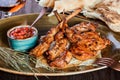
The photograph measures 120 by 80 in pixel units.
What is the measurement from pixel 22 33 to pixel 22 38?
0.09 feet

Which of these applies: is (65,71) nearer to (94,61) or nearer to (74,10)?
(94,61)

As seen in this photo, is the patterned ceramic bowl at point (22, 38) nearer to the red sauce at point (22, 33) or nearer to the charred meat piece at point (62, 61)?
the red sauce at point (22, 33)

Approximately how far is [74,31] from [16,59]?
0.78 ft

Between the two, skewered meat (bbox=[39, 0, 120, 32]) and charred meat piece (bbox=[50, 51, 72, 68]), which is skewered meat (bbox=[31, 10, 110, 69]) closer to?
charred meat piece (bbox=[50, 51, 72, 68])

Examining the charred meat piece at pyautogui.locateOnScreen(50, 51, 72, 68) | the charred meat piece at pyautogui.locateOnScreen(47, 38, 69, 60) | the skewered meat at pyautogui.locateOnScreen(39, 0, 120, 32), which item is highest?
the skewered meat at pyautogui.locateOnScreen(39, 0, 120, 32)

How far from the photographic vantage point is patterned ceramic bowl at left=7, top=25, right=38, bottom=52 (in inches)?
40.3

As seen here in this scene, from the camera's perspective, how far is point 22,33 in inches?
41.6

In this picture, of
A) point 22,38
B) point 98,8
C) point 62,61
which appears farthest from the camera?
point 98,8

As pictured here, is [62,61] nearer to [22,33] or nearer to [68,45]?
[68,45]

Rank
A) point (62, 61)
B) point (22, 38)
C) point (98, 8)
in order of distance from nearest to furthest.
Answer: point (62, 61), point (22, 38), point (98, 8)

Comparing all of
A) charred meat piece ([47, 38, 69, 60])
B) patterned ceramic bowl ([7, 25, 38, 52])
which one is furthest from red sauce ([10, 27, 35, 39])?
charred meat piece ([47, 38, 69, 60])

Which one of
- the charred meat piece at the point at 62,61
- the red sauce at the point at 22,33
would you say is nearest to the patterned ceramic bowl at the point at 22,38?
the red sauce at the point at 22,33

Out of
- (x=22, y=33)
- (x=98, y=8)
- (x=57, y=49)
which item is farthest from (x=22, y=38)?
(x=98, y=8)

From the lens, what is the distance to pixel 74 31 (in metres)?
1.05
